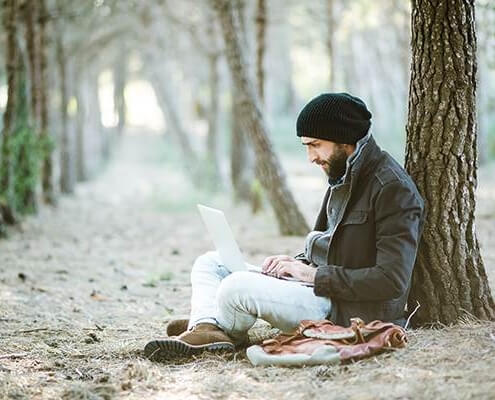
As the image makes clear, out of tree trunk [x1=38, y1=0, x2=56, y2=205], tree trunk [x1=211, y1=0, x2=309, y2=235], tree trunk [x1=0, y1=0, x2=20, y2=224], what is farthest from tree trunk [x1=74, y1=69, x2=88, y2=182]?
tree trunk [x1=211, y1=0, x2=309, y2=235]

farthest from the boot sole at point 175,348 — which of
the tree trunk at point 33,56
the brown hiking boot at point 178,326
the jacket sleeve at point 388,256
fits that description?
the tree trunk at point 33,56

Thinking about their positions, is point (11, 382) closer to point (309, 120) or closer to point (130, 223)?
point (309, 120)

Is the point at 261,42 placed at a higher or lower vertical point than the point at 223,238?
higher

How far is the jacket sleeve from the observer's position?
3883 millimetres

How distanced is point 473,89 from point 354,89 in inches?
929

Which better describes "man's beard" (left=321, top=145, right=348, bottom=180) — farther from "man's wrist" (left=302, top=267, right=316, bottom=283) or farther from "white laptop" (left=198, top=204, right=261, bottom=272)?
"white laptop" (left=198, top=204, right=261, bottom=272)

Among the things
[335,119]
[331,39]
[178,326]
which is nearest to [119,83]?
[331,39]

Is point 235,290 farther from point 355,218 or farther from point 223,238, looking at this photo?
point 355,218

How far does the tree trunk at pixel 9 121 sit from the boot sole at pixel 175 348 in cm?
713

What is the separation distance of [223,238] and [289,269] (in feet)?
1.68

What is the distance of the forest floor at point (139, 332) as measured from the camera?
3.69 metres

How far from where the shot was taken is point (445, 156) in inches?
175

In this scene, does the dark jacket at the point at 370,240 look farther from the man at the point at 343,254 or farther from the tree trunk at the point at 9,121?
the tree trunk at the point at 9,121

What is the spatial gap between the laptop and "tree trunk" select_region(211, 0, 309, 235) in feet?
16.4
